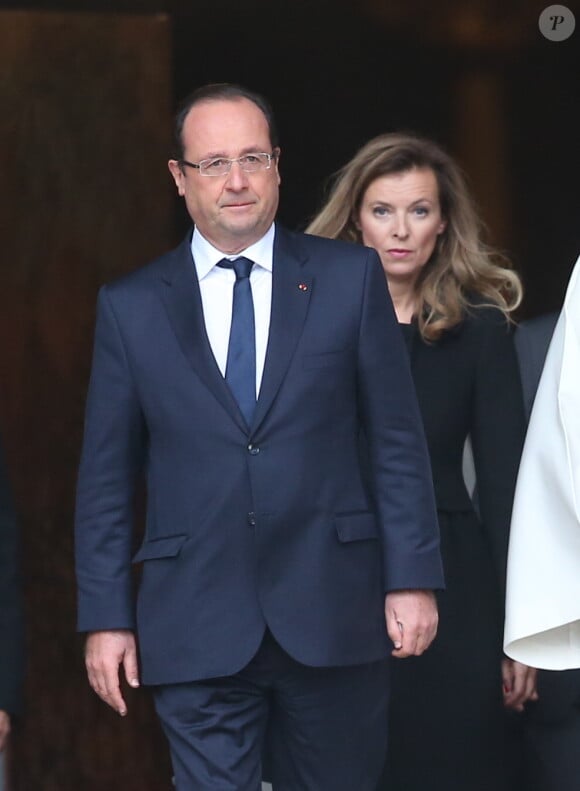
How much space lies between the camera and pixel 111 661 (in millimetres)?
4359

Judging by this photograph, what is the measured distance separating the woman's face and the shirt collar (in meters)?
0.84

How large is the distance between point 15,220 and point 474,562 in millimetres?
1883

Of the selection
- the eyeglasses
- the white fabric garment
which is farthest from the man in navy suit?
the white fabric garment

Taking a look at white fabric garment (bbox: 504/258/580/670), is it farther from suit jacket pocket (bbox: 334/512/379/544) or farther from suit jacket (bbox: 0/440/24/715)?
suit jacket (bbox: 0/440/24/715)

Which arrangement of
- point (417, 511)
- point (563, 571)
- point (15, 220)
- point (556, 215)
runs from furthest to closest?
point (556, 215) → point (15, 220) → point (417, 511) → point (563, 571)

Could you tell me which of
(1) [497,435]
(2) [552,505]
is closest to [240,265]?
(1) [497,435]

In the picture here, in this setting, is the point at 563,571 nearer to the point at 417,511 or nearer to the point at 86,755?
the point at 417,511

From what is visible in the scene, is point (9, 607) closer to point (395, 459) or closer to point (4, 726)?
point (4, 726)

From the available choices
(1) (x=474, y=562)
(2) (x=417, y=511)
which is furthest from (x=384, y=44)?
(2) (x=417, y=511)

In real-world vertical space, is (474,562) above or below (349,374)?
below

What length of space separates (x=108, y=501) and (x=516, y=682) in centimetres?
125

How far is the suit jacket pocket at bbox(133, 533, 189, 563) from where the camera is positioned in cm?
434

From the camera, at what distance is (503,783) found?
207 inches

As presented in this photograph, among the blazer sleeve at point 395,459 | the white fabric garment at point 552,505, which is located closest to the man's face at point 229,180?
the blazer sleeve at point 395,459
